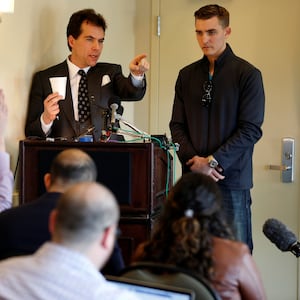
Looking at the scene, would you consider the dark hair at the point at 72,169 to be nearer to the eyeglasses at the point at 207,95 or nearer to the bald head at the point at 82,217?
the bald head at the point at 82,217

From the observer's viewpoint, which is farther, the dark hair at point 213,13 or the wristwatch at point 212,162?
the dark hair at point 213,13

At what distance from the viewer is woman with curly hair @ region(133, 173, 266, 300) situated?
4.84ft

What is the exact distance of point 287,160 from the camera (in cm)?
345

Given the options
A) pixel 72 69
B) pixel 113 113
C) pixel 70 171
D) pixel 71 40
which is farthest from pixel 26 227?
pixel 71 40

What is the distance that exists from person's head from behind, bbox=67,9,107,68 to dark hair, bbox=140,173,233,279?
1.50 metres

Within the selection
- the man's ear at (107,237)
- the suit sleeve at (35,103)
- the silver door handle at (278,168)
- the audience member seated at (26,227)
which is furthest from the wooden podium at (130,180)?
the silver door handle at (278,168)

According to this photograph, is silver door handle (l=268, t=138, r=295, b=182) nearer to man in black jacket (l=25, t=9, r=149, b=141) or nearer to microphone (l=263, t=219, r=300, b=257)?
man in black jacket (l=25, t=9, r=149, b=141)

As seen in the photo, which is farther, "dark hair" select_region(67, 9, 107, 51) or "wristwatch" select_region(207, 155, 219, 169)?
"dark hair" select_region(67, 9, 107, 51)

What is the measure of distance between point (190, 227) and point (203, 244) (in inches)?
2.4

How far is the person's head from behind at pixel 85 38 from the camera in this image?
293 cm

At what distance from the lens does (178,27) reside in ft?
12.3

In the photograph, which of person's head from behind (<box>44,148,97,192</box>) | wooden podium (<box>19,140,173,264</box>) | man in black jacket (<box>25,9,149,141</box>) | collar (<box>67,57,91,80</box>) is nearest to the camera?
person's head from behind (<box>44,148,97,192</box>)

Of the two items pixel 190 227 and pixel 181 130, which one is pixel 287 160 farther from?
pixel 190 227


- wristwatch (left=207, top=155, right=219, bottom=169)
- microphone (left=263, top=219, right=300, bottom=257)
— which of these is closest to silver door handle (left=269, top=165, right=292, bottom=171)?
wristwatch (left=207, top=155, right=219, bottom=169)
